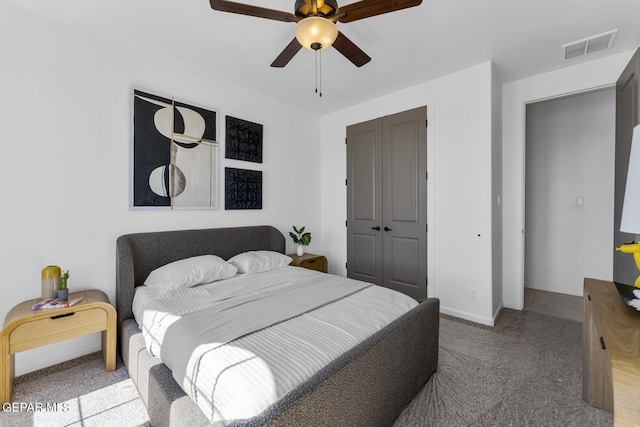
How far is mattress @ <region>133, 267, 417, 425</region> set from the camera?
1.07m

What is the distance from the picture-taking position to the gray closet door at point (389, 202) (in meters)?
3.29

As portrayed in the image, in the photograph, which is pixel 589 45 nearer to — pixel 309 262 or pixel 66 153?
pixel 309 262

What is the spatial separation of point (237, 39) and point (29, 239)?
219 centimetres

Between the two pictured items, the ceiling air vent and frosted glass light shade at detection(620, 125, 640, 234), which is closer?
frosted glass light shade at detection(620, 125, 640, 234)

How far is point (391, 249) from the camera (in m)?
3.56

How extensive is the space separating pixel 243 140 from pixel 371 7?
6.94 feet

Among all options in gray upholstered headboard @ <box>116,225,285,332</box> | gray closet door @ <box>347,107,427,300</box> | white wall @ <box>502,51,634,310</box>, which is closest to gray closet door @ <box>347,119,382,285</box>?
gray closet door @ <box>347,107,427,300</box>

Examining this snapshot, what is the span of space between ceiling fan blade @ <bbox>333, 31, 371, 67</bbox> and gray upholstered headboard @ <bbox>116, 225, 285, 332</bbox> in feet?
6.86

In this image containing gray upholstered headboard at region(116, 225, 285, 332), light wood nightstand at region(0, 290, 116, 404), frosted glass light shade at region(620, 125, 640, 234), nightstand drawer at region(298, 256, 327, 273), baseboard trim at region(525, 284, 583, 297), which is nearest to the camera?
frosted glass light shade at region(620, 125, 640, 234)

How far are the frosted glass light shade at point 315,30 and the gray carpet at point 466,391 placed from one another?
218cm

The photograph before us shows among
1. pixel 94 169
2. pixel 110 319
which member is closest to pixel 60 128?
pixel 94 169

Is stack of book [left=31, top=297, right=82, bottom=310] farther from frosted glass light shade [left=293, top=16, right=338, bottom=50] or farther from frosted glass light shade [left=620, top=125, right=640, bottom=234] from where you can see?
frosted glass light shade [left=620, top=125, right=640, bottom=234]

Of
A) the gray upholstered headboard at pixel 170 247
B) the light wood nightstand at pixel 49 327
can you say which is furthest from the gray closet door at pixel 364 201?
the light wood nightstand at pixel 49 327

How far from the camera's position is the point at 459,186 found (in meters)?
2.98
